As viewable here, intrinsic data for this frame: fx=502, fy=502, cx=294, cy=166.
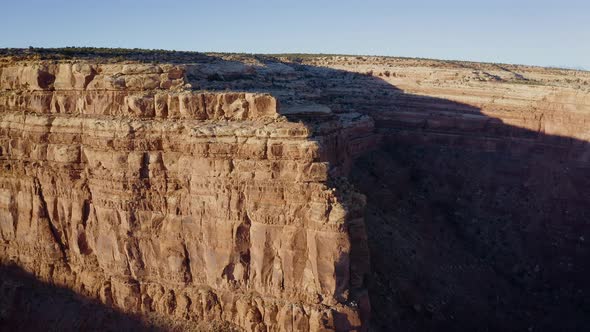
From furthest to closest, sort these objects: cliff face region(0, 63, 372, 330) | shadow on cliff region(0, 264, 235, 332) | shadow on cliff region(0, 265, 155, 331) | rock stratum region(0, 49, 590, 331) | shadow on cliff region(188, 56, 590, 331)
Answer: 1. shadow on cliff region(188, 56, 590, 331)
2. shadow on cliff region(0, 265, 155, 331)
3. shadow on cliff region(0, 264, 235, 332)
4. rock stratum region(0, 49, 590, 331)
5. cliff face region(0, 63, 372, 330)

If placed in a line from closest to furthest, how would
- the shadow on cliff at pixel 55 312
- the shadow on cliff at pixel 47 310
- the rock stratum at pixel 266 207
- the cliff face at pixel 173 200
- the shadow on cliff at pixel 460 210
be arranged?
the cliff face at pixel 173 200, the rock stratum at pixel 266 207, the shadow on cliff at pixel 55 312, the shadow on cliff at pixel 47 310, the shadow on cliff at pixel 460 210

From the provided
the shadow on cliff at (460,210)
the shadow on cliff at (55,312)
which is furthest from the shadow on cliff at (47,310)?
the shadow on cliff at (460,210)

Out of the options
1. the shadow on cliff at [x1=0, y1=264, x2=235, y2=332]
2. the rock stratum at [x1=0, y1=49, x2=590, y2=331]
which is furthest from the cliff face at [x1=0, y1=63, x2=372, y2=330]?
the shadow on cliff at [x1=0, y1=264, x2=235, y2=332]

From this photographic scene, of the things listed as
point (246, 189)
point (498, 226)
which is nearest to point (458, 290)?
point (498, 226)

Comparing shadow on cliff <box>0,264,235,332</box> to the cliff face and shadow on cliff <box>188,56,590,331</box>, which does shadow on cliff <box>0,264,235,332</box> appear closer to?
the cliff face

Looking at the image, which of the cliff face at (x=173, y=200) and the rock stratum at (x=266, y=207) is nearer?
the cliff face at (x=173, y=200)

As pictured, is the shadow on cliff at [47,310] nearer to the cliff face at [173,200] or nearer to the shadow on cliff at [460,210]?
the cliff face at [173,200]
